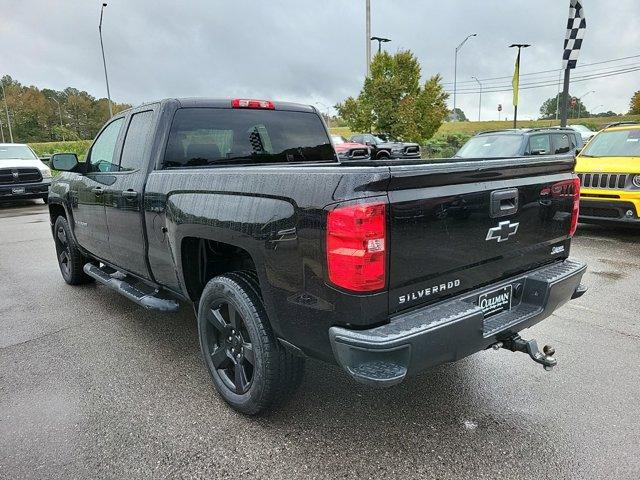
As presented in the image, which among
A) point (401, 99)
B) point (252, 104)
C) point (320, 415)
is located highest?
point (401, 99)

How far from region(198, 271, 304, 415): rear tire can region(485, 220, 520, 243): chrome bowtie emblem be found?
49.4 inches

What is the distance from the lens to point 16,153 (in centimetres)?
1471

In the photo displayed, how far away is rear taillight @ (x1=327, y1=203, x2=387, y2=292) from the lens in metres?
1.99

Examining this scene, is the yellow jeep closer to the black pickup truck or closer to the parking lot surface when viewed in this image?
the parking lot surface

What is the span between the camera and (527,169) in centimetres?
271

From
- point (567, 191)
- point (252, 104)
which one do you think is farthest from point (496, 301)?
point (252, 104)

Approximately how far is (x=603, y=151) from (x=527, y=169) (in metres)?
6.92

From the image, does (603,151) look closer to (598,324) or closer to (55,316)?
(598,324)

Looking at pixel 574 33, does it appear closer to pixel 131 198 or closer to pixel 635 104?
pixel 131 198

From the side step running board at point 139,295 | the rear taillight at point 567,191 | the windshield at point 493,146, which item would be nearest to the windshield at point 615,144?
the windshield at point 493,146

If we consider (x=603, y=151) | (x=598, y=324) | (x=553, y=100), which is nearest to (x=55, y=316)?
(x=598, y=324)

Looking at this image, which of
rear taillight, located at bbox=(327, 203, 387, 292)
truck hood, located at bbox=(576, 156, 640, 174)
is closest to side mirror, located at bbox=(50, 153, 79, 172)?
rear taillight, located at bbox=(327, 203, 387, 292)

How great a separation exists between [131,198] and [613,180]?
6989mm

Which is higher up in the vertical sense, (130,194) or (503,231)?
(130,194)
